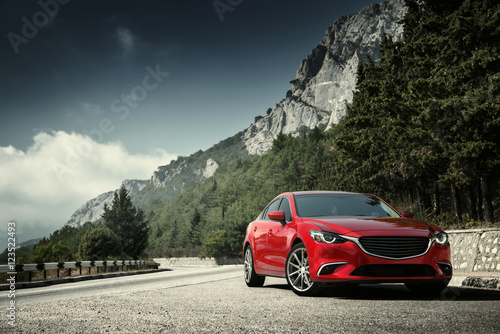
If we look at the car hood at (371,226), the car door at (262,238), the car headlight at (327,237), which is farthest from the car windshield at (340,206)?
the car headlight at (327,237)

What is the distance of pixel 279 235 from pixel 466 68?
1548 cm

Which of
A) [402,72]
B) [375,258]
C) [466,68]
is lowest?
[375,258]

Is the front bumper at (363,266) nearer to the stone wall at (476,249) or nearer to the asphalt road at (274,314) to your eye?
the asphalt road at (274,314)


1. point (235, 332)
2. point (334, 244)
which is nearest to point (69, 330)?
point (235, 332)

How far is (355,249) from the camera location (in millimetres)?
6504

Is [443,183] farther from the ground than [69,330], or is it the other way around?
[443,183]

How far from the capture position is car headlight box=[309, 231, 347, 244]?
6637 mm

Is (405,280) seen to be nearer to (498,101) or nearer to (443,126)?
(498,101)

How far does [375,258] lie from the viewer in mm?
6477

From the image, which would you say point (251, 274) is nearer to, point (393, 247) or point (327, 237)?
point (327, 237)

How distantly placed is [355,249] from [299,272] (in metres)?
1.10

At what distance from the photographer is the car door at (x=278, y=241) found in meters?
7.78

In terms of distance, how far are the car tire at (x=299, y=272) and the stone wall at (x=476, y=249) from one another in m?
7.59

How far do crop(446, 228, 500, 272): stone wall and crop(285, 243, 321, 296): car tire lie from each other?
299 inches
